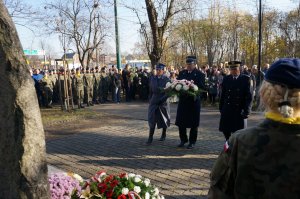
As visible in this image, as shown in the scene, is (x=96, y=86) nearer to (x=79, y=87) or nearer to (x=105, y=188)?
(x=79, y=87)

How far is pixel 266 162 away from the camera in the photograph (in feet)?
5.62

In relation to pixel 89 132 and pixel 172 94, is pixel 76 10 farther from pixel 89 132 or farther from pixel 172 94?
pixel 172 94

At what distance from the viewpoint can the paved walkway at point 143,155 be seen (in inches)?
214

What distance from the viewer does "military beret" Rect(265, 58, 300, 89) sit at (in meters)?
1.70

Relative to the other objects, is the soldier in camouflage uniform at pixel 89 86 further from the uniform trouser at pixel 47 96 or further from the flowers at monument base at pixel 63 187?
the flowers at monument base at pixel 63 187

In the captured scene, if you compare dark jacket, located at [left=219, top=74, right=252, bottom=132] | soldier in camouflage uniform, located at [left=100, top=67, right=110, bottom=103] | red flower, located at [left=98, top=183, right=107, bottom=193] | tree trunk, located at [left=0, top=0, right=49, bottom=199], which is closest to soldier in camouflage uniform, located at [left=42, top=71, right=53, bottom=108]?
soldier in camouflage uniform, located at [left=100, top=67, right=110, bottom=103]

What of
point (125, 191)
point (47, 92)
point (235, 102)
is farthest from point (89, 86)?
point (125, 191)

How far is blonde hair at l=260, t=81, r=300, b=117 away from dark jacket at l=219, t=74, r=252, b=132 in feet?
14.6

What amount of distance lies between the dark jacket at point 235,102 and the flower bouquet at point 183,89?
0.73 m

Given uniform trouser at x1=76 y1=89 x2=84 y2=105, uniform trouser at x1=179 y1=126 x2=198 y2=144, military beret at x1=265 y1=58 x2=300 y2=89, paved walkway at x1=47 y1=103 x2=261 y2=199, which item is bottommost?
paved walkway at x1=47 y1=103 x2=261 y2=199

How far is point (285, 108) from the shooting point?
5.44 feet

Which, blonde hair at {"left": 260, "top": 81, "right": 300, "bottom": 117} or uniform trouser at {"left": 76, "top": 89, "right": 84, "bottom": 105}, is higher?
blonde hair at {"left": 260, "top": 81, "right": 300, "bottom": 117}

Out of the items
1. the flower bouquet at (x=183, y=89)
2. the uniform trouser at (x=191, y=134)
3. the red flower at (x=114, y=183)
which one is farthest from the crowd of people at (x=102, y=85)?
the red flower at (x=114, y=183)

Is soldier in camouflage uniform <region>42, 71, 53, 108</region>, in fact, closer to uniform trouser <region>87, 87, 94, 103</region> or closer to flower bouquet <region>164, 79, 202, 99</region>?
uniform trouser <region>87, 87, 94, 103</region>
